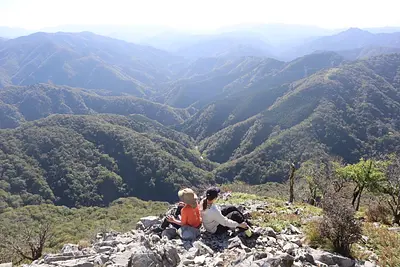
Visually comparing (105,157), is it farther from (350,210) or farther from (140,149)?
(350,210)

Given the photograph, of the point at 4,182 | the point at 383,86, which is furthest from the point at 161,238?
the point at 383,86

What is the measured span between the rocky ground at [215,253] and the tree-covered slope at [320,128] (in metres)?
103

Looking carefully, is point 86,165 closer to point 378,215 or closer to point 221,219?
point 378,215

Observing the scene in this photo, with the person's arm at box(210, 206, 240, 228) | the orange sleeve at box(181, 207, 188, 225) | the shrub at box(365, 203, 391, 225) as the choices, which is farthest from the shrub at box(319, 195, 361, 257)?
the shrub at box(365, 203, 391, 225)

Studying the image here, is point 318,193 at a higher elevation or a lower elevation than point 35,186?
higher

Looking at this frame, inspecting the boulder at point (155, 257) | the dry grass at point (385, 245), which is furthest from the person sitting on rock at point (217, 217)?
the dry grass at point (385, 245)

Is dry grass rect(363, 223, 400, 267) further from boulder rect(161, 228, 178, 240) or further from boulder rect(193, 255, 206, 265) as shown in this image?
boulder rect(161, 228, 178, 240)

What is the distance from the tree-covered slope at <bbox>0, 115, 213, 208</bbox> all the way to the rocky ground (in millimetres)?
78235

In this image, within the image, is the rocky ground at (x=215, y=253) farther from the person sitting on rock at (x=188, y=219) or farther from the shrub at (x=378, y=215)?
the shrub at (x=378, y=215)

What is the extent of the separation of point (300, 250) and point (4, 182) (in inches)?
3689

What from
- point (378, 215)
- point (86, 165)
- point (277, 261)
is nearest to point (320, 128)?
point (86, 165)

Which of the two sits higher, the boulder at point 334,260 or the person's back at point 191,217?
the boulder at point 334,260

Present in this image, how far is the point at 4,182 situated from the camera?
8269 centimetres

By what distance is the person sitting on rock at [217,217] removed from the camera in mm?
Result: 8705
